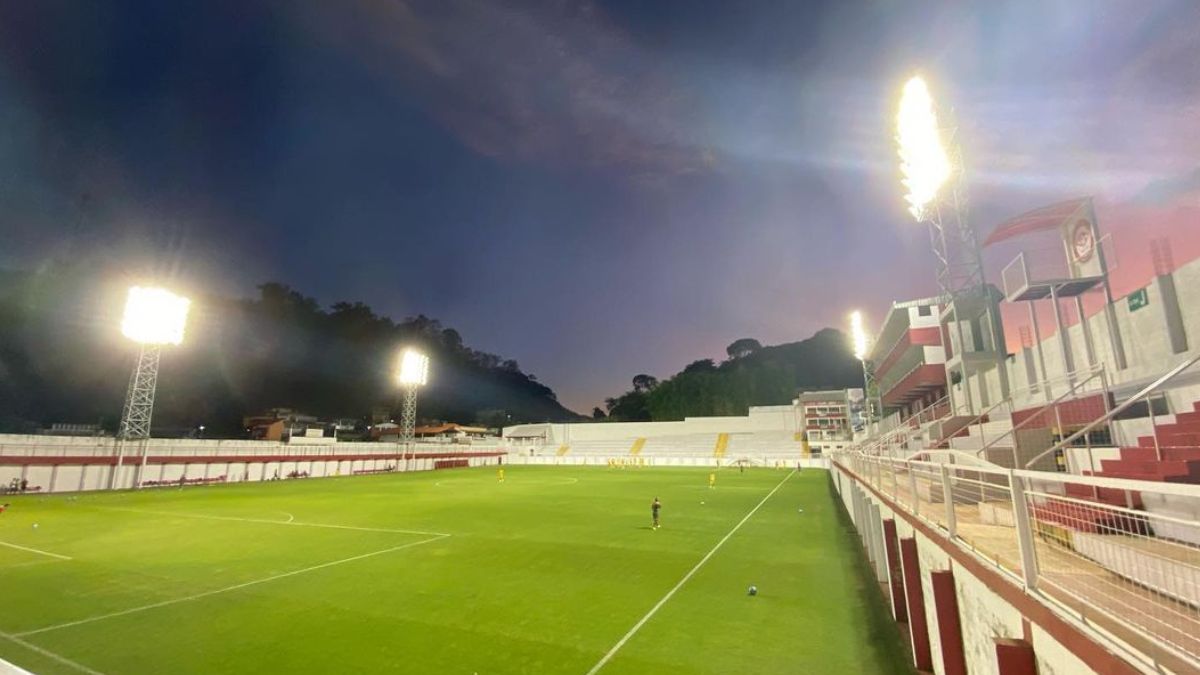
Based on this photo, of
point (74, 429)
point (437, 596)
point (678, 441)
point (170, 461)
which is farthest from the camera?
point (678, 441)

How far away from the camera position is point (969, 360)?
82.0ft

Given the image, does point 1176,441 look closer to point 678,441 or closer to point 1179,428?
point 1179,428

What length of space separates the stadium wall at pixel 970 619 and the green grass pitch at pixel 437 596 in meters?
1.23

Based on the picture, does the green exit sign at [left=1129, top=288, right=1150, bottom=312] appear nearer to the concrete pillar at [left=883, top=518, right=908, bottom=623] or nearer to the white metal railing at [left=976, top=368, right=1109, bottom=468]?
the white metal railing at [left=976, top=368, right=1109, bottom=468]

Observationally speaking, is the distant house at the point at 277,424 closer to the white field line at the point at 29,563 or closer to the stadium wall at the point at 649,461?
the stadium wall at the point at 649,461

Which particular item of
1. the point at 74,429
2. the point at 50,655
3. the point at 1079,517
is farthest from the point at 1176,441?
the point at 74,429

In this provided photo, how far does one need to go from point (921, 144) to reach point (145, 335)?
52040mm

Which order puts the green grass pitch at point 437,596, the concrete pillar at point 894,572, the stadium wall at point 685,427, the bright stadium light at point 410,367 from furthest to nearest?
1. the stadium wall at point 685,427
2. the bright stadium light at point 410,367
3. the concrete pillar at point 894,572
4. the green grass pitch at point 437,596

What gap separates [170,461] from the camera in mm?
44188

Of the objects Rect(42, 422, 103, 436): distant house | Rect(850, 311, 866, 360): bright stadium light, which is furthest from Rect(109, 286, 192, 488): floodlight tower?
Rect(850, 311, 866, 360): bright stadium light

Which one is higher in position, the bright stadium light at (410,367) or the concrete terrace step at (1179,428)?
the bright stadium light at (410,367)

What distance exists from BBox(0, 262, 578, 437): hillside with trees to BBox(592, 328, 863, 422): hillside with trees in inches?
2262

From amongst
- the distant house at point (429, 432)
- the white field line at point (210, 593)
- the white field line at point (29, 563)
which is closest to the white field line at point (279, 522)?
the white field line at point (210, 593)

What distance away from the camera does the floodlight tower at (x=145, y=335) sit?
130ft
